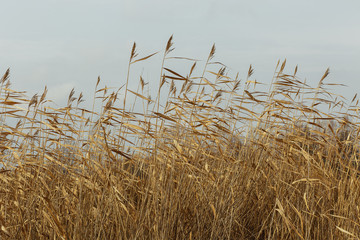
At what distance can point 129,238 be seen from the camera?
7.13ft

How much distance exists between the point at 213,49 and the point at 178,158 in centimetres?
77

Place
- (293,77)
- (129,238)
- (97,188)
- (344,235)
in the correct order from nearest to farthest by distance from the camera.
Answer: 1. (129,238)
2. (97,188)
3. (344,235)
4. (293,77)

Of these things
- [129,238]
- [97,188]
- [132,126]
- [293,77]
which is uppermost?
[293,77]

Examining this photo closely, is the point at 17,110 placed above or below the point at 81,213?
above

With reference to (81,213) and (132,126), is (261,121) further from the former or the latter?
(81,213)

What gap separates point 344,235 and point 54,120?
2125 millimetres

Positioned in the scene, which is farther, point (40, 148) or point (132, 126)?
point (40, 148)

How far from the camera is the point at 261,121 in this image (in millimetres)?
3182

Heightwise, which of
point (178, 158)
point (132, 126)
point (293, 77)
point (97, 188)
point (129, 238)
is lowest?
point (129, 238)

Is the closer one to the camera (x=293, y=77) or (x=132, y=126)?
(x=132, y=126)

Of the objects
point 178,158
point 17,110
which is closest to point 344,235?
point 178,158

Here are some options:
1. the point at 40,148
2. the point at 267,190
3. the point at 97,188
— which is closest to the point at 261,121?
the point at 267,190

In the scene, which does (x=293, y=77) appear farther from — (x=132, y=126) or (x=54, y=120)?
(x=54, y=120)

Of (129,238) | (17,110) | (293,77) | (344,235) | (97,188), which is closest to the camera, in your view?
(129,238)
